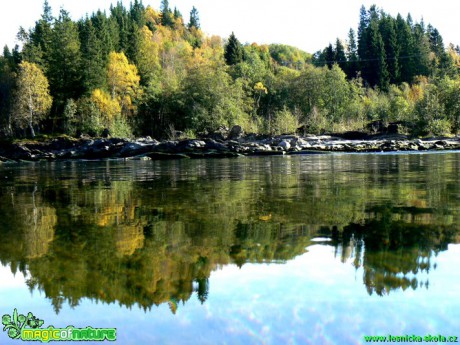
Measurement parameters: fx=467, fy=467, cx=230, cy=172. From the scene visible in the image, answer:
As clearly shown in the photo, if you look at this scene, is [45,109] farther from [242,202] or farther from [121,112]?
[242,202]

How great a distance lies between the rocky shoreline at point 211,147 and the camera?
40812 millimetres

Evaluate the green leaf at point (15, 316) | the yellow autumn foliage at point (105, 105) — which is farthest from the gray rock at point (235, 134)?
the green leaf at point (15, 316)

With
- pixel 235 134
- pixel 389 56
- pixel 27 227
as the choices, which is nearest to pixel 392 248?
pixel 27 227

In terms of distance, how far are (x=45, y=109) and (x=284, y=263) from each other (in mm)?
66403

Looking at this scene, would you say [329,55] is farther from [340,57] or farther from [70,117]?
[70,117]

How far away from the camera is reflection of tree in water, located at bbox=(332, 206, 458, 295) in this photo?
12.7 ft

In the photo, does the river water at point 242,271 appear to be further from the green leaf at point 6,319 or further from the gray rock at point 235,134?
the gray rock at point 235,134

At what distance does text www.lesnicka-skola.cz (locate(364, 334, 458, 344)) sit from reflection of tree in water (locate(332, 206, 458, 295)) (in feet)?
2.40

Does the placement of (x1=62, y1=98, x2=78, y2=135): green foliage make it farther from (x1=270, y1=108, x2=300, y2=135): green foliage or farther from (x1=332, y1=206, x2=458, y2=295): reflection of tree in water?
(x1=332, y1=206, x2=458, y2=295): reflection of tree in water

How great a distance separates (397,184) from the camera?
11258 millimetres

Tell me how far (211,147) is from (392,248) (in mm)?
37252

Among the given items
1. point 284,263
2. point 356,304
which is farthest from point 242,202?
point 356,304

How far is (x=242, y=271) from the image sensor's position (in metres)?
4.29

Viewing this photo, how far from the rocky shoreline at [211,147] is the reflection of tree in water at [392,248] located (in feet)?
112
